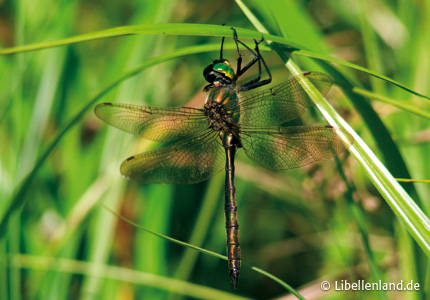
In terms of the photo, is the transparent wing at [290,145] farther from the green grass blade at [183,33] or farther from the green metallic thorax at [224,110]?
the green grass blade at [183,33]

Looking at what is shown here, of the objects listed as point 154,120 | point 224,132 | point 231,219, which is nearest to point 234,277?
point 231,219

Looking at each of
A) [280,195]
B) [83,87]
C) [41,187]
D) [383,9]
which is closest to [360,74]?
[383,9]

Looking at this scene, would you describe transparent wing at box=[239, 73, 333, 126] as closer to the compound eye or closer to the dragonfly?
the dragonfly

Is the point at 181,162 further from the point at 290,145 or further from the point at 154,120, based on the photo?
the point at 290,145

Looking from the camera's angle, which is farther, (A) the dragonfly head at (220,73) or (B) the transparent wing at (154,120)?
(A) the dragonfly head at (220,73)

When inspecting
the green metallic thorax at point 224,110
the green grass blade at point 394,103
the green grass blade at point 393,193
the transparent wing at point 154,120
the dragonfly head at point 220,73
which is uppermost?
the dragonfly head at point 220,73

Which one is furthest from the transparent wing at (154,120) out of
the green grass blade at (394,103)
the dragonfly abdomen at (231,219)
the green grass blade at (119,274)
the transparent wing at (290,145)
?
the green grass blade at (394,103)

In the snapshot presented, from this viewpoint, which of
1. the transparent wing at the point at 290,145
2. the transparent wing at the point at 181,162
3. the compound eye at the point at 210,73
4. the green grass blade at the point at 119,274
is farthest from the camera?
the compound eye at the point at 210,73

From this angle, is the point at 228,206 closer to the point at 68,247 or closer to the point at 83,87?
the point at 68,247
